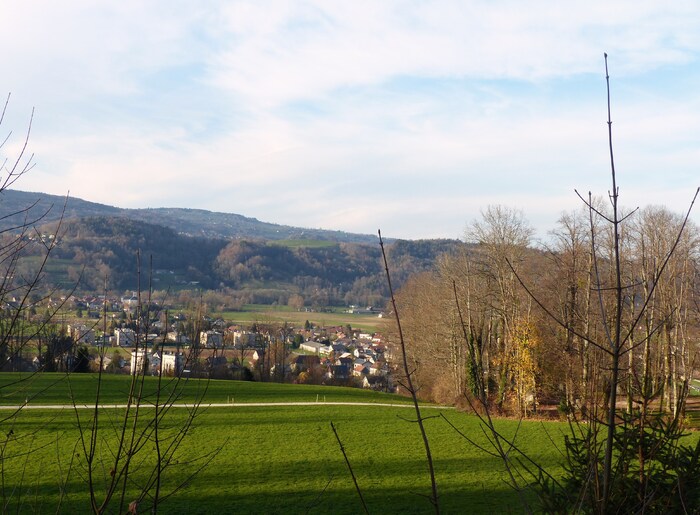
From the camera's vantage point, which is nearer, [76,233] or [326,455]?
[326,455]

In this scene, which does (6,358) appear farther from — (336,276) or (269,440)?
(336,276)

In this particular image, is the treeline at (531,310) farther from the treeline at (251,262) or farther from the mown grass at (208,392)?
the treeline at (251,262)

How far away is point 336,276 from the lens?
14338cm

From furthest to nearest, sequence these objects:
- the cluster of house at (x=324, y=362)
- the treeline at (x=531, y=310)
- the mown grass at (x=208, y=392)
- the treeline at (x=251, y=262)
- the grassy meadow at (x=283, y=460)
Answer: the treeline at (x=251, y=262), the cluster of house at (x=324, y=362), the mown grass at (x=208, y=392), the treeline at (x=531, y=310), the grassy meadow at (x=283, y=460)

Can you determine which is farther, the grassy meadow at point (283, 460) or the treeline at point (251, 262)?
the treeline at point (251, 262)

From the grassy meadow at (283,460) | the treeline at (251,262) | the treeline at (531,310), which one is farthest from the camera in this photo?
the treeline at (251,262)

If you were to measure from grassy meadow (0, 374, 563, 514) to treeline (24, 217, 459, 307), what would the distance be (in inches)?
2130

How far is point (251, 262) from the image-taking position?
141500 millimetres

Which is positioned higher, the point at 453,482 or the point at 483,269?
the point at 483,269

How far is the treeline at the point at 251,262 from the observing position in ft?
320

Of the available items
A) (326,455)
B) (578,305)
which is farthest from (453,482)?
(578,305)

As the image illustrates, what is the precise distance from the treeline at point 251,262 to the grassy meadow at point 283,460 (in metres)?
54.1

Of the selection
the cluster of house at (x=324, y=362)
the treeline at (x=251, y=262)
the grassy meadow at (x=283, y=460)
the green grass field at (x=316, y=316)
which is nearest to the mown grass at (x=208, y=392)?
the grassy meadow at (x=283, y=460)

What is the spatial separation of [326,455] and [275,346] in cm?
3259
